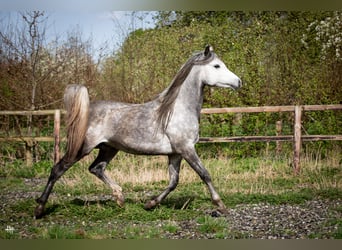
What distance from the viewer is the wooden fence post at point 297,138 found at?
174 inches

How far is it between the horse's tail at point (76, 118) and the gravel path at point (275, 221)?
831 millimetres

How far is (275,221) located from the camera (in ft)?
12.2

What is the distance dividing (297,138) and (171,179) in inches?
58.2

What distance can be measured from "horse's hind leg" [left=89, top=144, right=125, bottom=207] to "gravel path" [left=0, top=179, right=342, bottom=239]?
17.4 inches

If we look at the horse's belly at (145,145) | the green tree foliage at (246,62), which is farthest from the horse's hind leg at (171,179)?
the green tree foliage at (246,62)

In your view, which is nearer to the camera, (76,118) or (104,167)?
(76,118)

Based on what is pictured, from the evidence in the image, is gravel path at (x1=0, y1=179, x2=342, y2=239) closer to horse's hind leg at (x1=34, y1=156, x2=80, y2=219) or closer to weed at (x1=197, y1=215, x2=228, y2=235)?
weed at (x1=197, y1=215, x2=228, y2=235)

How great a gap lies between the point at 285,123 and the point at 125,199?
1.86 metres

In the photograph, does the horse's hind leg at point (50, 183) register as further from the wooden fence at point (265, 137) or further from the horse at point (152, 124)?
the wooden fence at point (265, 137)

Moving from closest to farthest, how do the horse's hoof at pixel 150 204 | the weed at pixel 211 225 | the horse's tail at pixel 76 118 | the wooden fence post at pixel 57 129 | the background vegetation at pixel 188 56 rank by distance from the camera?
the weed at pixel 211 225
the horse's tail at pixel 76 118
the horse's hoof at pixel 150 204
the background vegetation at pixel 188 56
the wooden fence post at pixel 57 129

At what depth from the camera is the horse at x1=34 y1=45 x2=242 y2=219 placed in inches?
145

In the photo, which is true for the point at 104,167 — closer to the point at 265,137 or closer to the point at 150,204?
the point at 150,204

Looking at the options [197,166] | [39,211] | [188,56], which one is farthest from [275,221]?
[39,211]

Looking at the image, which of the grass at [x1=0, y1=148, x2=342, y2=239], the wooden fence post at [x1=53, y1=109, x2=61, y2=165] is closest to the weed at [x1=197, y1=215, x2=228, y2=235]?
the grass at [x1=0, y1=148, x2=342, y2=239]
